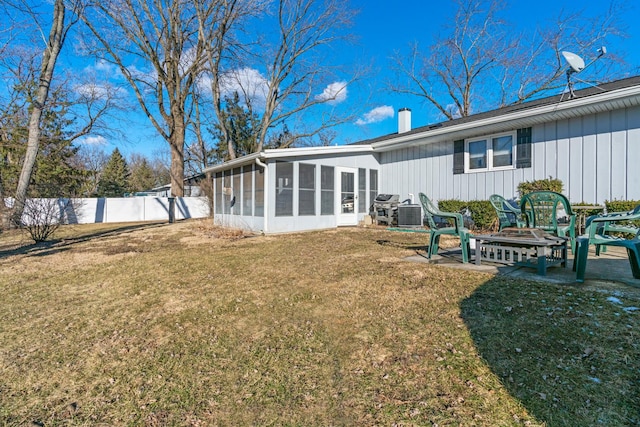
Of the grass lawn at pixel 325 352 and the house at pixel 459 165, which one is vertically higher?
the house at pixel 459 165

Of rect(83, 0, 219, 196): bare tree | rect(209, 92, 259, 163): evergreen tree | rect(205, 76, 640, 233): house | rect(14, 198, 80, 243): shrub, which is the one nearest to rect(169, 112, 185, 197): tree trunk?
rect(83, 0, 219, 196): bare tree

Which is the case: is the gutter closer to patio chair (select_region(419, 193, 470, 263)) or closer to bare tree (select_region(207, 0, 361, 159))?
patio chair (select_region(419, 193, 470, 263))

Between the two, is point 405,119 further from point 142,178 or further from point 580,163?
point 142,178

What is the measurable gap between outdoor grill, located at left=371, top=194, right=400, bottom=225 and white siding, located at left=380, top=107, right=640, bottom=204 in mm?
1597

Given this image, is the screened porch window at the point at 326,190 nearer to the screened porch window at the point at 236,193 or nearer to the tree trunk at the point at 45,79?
the screened porch window at the point at 236,193

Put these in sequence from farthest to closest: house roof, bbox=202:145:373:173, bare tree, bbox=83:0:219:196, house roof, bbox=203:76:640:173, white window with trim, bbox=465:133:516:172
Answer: bare tree, bbox=83:0:219:196 < house roof, bbox=202:145:373:173 < white window with trim, bbox=465:133:516:172 < house roof, bbox=203:76:640:173

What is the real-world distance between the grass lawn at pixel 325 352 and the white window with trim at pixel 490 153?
5709mm

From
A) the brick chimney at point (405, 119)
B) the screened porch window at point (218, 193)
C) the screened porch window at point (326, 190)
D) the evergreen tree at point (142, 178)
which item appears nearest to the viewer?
the screened porch window at point (326, 190)

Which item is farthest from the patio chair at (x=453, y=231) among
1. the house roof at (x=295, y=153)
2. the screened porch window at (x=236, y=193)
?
the screened porch window at (x=236, y=193)

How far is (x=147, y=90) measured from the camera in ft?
51.3

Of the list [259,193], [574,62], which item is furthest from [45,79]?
[574,62]

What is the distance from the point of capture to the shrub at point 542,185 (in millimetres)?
7068

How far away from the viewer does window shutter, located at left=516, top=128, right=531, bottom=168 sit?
7625mm

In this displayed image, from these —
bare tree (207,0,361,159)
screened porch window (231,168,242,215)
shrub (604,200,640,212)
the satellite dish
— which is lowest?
shrub (604,200,640,212)
